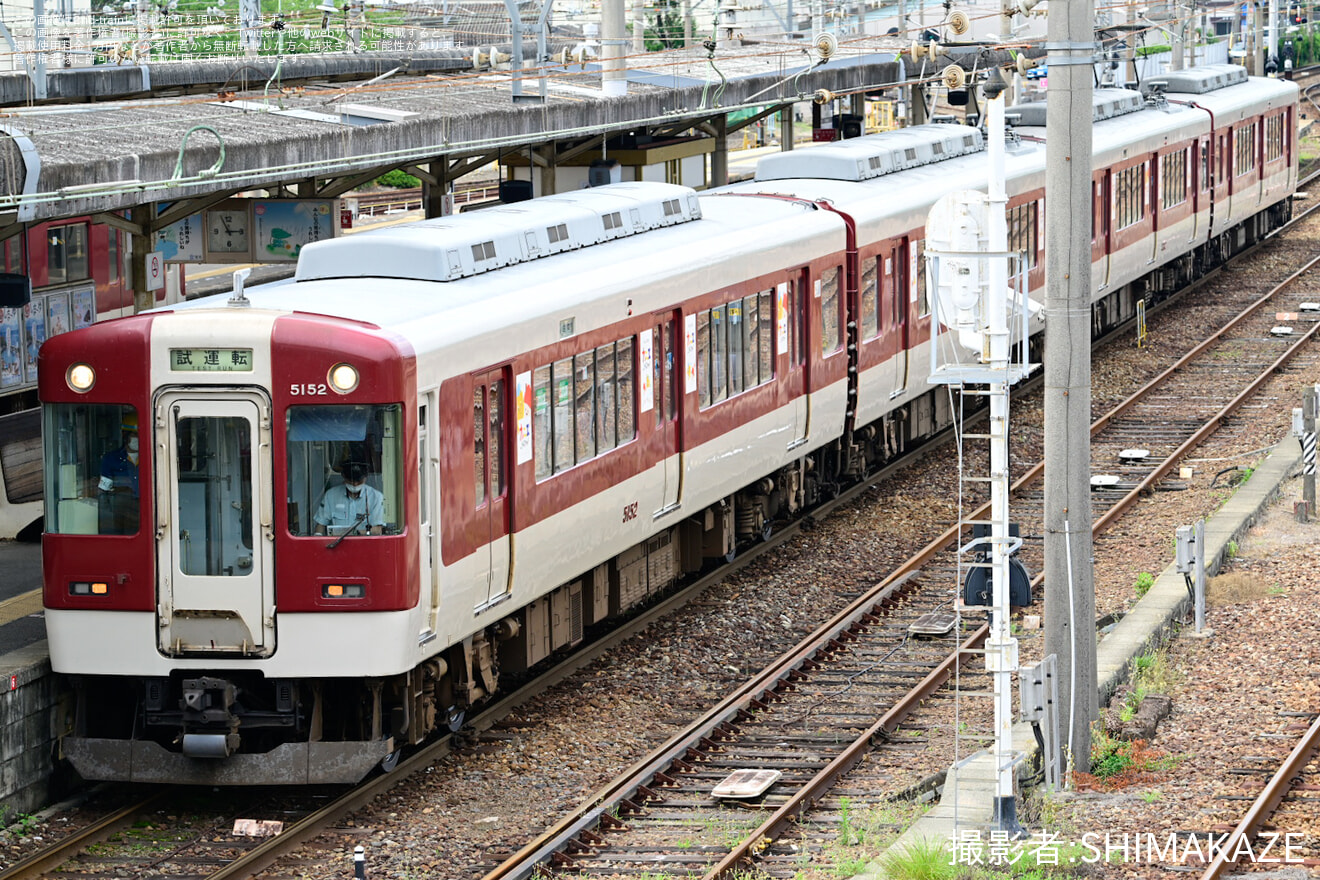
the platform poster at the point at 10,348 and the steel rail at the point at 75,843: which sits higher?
the platform poster at the point at 10,348

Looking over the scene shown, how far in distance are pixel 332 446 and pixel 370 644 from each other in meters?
1.06

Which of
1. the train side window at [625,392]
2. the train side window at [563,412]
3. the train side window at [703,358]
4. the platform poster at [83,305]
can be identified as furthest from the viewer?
the platform poster at [83,305]

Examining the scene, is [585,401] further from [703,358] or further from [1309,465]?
[1309,465]

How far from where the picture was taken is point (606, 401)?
14.0 meters

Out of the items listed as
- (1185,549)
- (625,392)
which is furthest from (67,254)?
(1185,549)

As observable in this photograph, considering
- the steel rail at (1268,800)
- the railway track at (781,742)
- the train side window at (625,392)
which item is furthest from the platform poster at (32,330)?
the steel rail at (1268,800)

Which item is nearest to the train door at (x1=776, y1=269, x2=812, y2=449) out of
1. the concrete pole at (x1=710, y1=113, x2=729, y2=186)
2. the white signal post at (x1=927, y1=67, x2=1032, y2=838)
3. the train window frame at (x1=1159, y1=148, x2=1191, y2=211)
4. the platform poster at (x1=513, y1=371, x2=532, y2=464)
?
the platform poster at (x1=513, y1=371, x2=532, y2=464)

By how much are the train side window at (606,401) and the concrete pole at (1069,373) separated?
3.54 metres

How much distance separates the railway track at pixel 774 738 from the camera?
1062 centimetres

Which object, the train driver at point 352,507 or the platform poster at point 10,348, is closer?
the train driver at point 352,507

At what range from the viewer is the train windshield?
10977mm

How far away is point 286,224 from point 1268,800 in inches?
405

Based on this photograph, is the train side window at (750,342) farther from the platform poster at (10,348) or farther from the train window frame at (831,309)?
the platform poster at (10,348)

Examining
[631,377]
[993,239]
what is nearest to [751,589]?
[631,377]
